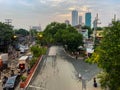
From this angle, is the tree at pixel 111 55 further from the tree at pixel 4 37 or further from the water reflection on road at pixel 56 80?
the tree at pixel 4 37

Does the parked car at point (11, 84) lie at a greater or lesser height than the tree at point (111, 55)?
lesser

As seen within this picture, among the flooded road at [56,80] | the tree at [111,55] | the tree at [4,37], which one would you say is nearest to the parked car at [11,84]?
the flooded road at [56,80]

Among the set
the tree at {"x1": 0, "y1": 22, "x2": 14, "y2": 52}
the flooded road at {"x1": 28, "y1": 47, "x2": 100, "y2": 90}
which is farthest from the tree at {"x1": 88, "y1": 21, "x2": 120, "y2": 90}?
the tree at {"x1": 0, "y1": 22, "x2": 14, "y2": 52}

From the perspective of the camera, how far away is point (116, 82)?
26.8m

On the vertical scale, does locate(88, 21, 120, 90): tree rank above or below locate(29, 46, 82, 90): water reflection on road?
above

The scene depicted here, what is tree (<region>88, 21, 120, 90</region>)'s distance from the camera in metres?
26.2

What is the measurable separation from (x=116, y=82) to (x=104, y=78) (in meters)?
3.11

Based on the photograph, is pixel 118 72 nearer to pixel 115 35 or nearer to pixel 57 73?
pixel 115 35

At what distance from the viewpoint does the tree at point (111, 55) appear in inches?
1033

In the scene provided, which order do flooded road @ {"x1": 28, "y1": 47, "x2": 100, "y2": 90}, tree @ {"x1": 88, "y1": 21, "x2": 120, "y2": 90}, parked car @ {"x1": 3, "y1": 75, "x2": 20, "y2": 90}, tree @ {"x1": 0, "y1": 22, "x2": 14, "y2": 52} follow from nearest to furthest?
tree @ {"x1": 88, "y1": 21, "x2": 120, "y2": 90}
flooded road @ {"x1": 28, "y1": 47, "x2": 100, "y2": 90}
parked car @ {"x1": 3, "y1": 75, "x2": 20, "y2": 90}
tree @ {"x1": 0, "y1": 22, "x2": 14, "y2": 52}

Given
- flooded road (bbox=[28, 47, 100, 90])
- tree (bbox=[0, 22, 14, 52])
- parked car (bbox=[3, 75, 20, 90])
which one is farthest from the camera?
tree (bbox=[0, 22, 14, 52])

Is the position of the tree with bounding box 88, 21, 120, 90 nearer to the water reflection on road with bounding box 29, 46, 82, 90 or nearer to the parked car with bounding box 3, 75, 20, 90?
the water reflection on road with bounding box 29, 46, 82, 90

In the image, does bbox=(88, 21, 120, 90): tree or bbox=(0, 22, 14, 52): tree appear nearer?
bbox=(88, 21, 120, 90): tree

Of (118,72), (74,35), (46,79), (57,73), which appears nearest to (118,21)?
(118,72)
